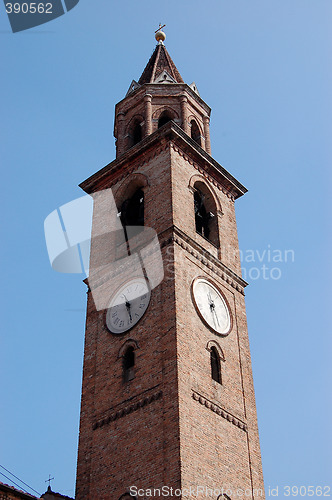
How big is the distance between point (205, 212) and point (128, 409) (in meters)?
8.75

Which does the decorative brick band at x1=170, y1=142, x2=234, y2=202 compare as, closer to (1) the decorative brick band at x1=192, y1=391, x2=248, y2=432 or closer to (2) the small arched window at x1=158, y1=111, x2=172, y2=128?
(2) the small arched window at x1=158, y1=111, x2=172, y2=128

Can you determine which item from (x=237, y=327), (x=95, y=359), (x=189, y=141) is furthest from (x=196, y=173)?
(x=95, y=359)

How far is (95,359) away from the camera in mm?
22922

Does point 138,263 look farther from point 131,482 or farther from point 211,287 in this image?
point 131,482

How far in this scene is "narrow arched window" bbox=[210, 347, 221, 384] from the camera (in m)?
21.9

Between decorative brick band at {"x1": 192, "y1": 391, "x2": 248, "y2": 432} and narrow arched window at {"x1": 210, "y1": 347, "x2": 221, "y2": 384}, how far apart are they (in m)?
1.02

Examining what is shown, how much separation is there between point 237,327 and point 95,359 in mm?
4547

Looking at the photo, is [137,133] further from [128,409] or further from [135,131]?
[128,409]

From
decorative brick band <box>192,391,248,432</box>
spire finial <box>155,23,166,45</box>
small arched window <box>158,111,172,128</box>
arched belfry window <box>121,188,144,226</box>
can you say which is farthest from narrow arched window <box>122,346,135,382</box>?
spire finial <box>155,23,166,45</box>

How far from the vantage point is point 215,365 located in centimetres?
2220

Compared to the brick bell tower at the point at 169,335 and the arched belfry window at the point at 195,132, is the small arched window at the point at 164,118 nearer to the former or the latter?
the brick bell tower at the point at 169,335

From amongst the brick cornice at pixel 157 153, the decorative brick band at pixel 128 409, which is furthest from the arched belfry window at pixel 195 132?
the decorative brick band at pixel 128 409

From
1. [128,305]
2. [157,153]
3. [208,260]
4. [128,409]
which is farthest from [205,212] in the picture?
[128,409]

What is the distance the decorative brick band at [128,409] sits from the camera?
2022 centimetres
